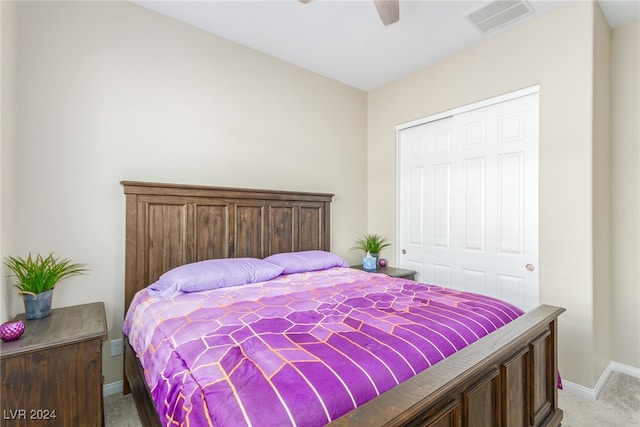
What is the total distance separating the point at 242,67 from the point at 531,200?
290 centimetres

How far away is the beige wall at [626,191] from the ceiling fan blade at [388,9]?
2.15 meters

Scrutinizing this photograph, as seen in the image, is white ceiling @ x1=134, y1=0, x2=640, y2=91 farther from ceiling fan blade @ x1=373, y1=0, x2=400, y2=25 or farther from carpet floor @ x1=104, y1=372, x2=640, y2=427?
carpet floor @ x1=104, y1=372, x2=640, y2=427

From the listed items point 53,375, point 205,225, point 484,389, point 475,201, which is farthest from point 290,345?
point 475,201

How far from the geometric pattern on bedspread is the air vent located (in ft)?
7.38

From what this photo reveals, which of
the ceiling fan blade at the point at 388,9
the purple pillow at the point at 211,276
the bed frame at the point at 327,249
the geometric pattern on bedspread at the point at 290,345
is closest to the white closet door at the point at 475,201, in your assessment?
the bed frame at the point at 327,249

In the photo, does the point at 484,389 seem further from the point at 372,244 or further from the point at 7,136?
the point at 7,136

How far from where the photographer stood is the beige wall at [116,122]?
201 centimetres

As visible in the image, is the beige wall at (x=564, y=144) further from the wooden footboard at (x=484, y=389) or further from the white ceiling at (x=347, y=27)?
the wooden footboard at (x=484, y=389)

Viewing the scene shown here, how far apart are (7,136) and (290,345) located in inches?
78.2

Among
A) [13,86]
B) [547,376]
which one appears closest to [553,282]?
[547,376]

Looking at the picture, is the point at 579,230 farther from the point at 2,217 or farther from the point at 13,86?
the point at 13,86

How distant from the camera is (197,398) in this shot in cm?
95

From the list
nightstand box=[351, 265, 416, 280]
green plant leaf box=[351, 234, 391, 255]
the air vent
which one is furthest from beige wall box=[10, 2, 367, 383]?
the air vent

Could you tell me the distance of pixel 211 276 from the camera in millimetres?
2131
